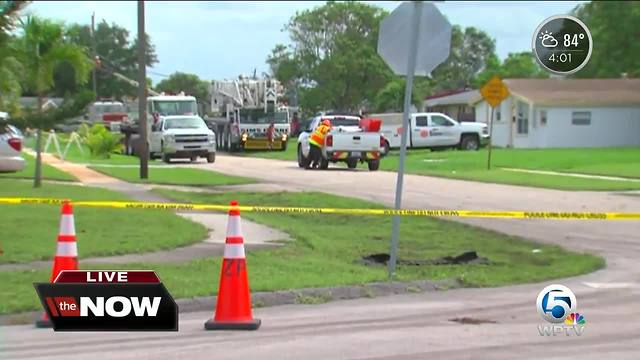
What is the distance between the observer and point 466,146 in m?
44.0

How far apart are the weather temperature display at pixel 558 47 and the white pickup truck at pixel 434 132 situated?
32093mm

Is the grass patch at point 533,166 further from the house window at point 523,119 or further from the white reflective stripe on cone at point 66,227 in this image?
the white reflective stripe on cone at point 66,227

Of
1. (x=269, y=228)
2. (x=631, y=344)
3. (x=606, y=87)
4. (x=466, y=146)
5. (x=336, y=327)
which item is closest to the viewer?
(x=631, y=344)

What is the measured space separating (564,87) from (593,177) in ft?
81.8

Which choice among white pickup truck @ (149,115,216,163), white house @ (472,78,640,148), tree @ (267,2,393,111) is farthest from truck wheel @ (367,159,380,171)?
tree @ (267,2,393,111)

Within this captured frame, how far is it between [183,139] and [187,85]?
24610mm

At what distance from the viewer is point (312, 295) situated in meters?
9.02

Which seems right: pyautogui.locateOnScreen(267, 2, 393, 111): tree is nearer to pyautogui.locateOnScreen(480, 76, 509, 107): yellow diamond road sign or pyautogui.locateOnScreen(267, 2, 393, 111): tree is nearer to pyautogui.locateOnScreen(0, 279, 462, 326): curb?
pyautogui.locateOnScreen(480, 76, 509, 107): yellow diamond road sign

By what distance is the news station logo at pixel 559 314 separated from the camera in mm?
7461

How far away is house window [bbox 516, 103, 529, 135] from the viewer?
4766cm

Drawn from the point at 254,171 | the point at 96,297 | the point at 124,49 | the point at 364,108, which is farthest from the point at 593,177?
the point at 124,49

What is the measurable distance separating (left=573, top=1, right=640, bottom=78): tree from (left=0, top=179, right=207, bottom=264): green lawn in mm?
38330

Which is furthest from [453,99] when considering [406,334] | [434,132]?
[406,334]

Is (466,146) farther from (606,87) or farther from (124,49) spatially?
(124,49)
